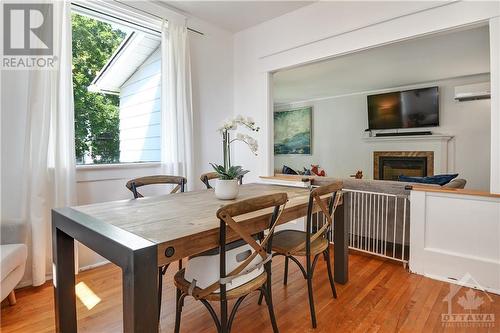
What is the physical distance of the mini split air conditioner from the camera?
15.7 ft

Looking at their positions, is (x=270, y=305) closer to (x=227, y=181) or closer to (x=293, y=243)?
(x=293, y=243)

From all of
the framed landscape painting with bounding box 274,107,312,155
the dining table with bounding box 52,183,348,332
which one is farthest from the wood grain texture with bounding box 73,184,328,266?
the framed landscape painting with bounding box 274,107,312,155

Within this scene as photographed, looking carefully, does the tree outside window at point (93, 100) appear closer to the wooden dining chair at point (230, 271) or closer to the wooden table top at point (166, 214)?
the wooden table top at point (166, 214)

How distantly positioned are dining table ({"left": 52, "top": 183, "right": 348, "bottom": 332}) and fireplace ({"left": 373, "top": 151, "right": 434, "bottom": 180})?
4.69 m

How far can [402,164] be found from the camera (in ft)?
19.1

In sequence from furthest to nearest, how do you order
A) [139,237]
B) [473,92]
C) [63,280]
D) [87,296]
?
[473,92], [87,296], [63,280], [139,237]

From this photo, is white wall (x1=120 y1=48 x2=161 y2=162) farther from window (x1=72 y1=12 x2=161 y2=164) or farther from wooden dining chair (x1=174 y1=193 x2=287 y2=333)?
wooden dining chair (x1=174 y1=193 x2=287 y2=333)

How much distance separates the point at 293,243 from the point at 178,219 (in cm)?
89

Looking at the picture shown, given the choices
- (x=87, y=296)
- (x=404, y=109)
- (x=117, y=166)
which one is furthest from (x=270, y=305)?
(x=404, y=109)

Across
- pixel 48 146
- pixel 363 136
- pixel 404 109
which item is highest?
pixel 404 109

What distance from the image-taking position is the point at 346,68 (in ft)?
15.0

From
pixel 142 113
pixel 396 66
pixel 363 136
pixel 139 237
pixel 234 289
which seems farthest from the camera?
pixel 363 136

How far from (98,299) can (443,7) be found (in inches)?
139

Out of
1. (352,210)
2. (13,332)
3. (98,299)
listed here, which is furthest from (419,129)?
(13,332)
